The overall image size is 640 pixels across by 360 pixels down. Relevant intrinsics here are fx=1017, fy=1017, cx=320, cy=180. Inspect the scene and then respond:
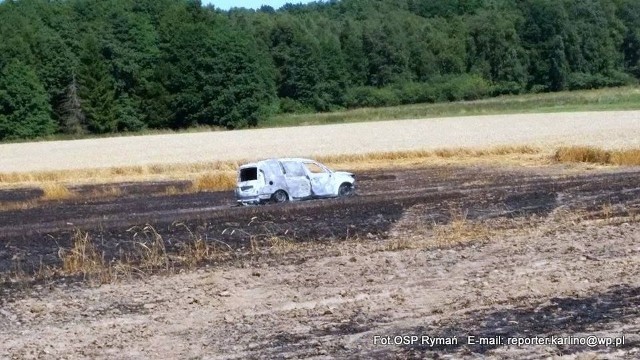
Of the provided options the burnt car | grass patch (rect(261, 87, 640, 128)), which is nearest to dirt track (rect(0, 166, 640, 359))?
the burnt car

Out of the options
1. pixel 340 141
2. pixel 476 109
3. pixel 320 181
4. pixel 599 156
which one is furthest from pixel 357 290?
pixel 476 109

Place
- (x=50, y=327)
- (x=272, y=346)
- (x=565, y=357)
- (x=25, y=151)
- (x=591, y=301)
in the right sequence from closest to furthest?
(x=565, y=357) < (x=272, y=346) < (x=591, y=301) < (x=50, y=327) < (x=25, y=151)

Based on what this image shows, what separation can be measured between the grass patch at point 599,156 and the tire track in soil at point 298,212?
3.79m

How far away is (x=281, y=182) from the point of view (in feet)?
89.2

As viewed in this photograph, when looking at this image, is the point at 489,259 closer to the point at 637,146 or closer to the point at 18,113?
the point at 637,146

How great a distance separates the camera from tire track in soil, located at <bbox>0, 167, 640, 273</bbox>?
18.6 meters

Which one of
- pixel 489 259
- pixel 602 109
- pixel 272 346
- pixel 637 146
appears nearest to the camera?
pixel 272 346

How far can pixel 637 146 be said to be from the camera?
141 feet

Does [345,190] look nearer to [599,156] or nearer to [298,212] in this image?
[298,212]

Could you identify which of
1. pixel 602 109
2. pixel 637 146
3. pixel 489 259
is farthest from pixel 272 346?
pixel 602 109

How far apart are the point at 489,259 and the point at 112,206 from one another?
60.7 ft

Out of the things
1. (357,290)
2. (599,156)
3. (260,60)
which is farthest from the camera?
(260,60)

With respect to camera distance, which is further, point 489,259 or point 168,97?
point 168,97

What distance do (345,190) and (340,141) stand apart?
32405 mm
